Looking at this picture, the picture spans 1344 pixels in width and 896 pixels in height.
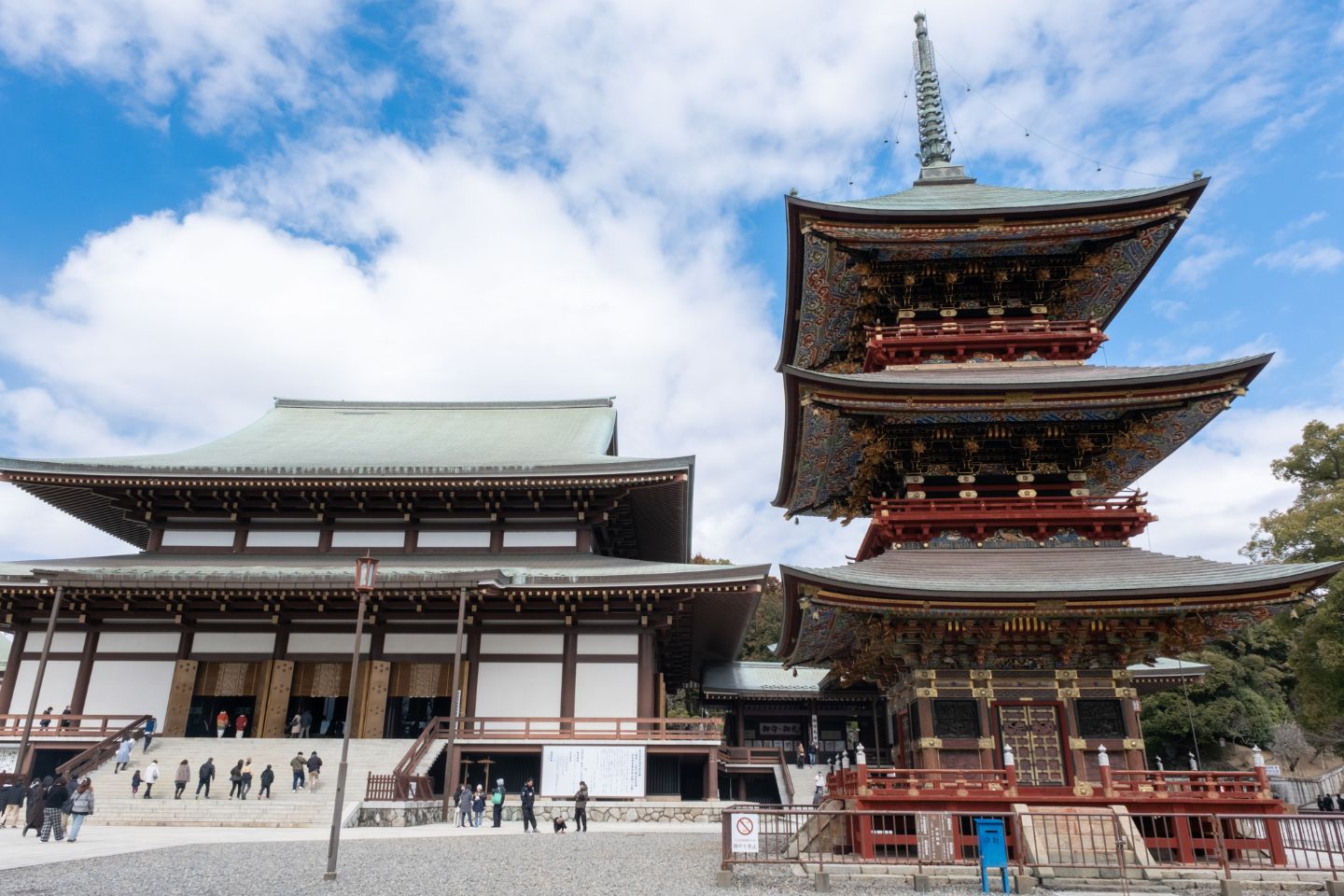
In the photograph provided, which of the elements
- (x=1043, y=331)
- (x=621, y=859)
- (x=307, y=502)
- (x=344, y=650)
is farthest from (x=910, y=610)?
(x=307, y=502)

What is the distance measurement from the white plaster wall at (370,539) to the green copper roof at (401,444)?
2312mm

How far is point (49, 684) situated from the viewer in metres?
24.8

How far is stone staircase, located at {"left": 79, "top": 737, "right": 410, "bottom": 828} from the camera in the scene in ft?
59.6

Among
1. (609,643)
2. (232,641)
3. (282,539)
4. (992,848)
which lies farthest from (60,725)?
(992,848)

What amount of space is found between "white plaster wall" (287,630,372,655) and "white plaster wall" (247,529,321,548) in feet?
10.8

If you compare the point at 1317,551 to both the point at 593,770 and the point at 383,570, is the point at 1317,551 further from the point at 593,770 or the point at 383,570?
the point at 383,570

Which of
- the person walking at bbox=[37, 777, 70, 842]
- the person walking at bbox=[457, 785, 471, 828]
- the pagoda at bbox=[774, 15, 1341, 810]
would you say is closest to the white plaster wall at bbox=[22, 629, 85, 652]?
the person walking at bbox=[37, 777, 70, 842]

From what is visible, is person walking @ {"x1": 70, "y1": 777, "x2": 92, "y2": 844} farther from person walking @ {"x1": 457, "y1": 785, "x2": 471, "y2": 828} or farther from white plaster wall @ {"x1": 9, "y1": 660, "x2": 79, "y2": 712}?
white plaster wall @ {"x1": 9, "y1": 660, "x2": 79, "y2": 712}

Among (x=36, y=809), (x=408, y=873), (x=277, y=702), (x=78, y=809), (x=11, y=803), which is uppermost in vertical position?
(x=277, y=702)

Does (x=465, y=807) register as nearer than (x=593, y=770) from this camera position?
Yes

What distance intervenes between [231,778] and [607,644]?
1007cm

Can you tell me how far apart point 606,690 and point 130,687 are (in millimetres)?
14279

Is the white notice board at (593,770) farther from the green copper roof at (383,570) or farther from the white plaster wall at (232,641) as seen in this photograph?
the white plaster wall at (232,641)

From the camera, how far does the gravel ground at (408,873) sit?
34.1 feet
